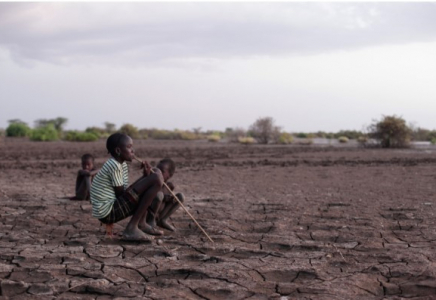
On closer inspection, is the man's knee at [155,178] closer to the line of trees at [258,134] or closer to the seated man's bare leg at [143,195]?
the seated man's bare leg at [143,195]

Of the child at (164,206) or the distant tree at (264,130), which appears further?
the distant tree at (264,130)

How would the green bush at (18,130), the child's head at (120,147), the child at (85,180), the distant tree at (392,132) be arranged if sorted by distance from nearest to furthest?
the child's head at (120,147) < the child at (85,180) < the distant tree at (392,132) < the green bush at (18,130)

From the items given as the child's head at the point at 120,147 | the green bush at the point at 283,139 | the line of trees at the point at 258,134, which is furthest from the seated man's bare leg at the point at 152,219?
the green bush at the point at 283,139

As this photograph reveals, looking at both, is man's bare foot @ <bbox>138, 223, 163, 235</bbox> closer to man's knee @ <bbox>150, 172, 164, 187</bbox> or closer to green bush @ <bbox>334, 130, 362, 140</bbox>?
man's knee @ <bbox>150, 172, 164, 187</bbox>

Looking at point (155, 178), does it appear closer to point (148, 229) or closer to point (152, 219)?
point (148, 229)

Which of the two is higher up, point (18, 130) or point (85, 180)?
point (18, 130)

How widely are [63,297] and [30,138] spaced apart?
39782 millimetres

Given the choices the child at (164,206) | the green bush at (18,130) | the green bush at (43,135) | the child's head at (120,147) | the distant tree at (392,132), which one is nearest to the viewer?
the child's head at (120,147)

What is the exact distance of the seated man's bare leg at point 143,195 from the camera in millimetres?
6207

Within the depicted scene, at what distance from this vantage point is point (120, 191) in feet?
20.5

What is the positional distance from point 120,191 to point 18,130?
41703 mm

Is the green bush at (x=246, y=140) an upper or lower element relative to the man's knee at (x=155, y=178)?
upper

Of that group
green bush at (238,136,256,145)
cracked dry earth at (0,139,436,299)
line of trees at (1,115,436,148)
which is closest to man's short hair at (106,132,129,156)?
cracked dry earth at (0,139,436,299)

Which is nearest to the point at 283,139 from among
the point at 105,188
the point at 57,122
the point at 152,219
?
the point at 57,122
